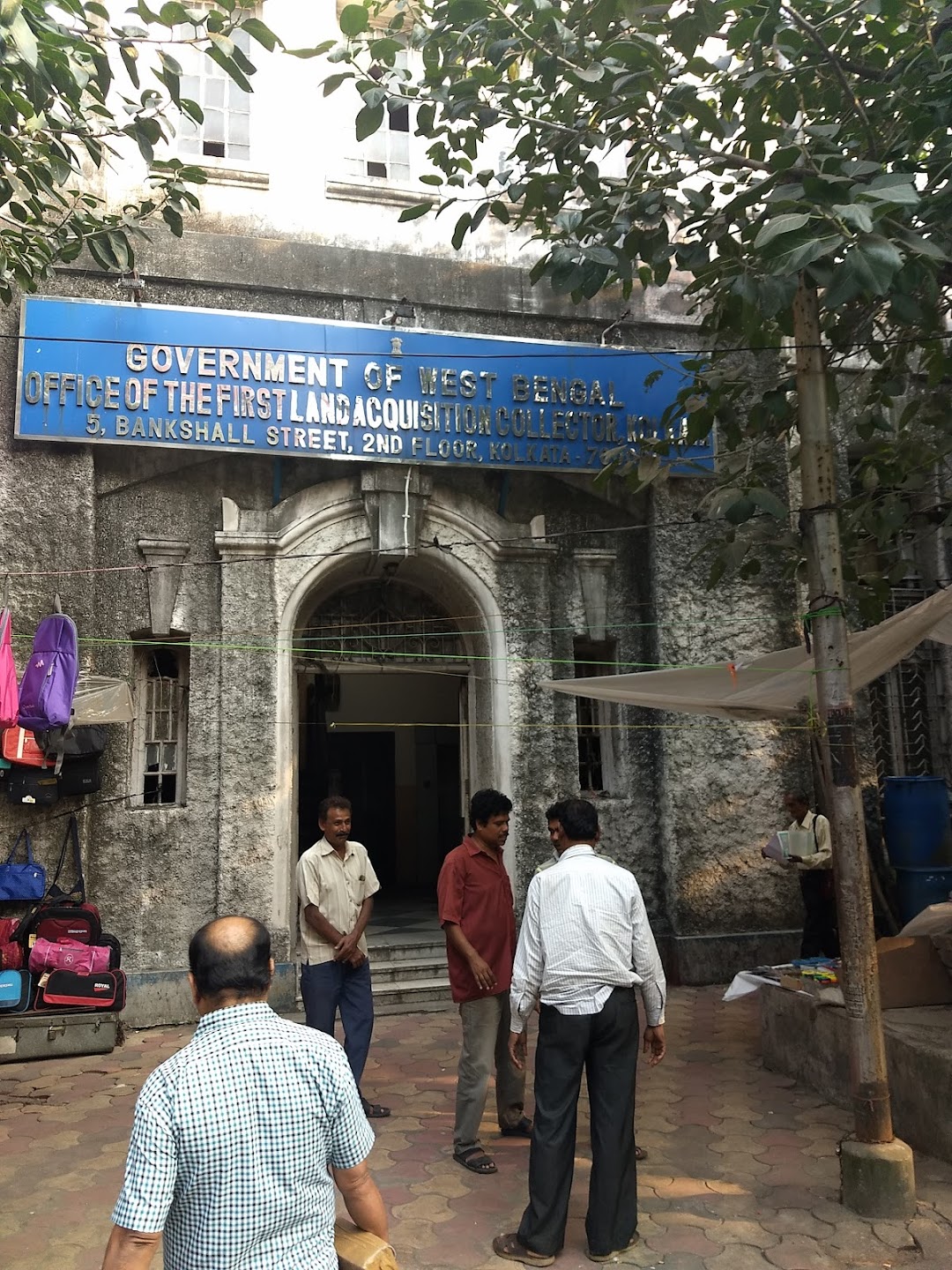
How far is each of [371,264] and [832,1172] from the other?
7.11 meters

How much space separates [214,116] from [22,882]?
6311mm

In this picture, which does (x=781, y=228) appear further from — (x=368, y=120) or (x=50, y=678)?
(x=50, y=678)

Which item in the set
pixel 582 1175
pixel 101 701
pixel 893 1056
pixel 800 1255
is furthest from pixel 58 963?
pixel 893 1056

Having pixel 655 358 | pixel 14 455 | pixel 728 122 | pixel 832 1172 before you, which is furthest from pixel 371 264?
pixel 832 1172

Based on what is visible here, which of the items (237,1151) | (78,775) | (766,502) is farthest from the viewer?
(78,775)

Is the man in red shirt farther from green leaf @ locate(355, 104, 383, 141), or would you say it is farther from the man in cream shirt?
green leaf @ locate(355, 104, 383, 141)

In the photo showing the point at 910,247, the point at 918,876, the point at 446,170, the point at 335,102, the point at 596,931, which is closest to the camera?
the point at 596,931

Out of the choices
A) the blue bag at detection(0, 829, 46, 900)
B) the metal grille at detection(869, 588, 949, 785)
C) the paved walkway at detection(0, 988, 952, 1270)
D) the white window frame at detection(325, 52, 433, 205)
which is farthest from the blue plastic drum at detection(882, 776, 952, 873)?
the blue bag at detection(0, 829, 46, 900)

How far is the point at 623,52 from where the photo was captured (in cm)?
456

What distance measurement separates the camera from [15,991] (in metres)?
6.39

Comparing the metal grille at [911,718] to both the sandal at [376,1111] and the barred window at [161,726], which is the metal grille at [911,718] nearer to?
the sandal at [376,1111]

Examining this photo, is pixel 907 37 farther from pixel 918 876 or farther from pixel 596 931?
pixel 918 876

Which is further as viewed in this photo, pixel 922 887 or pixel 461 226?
pixel 922 887

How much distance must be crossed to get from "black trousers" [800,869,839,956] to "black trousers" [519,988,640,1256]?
4.30 meters
